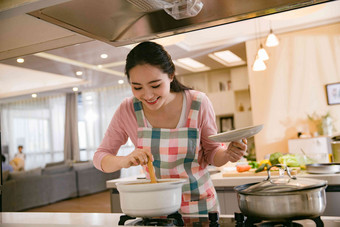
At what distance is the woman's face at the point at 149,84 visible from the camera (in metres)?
1.28

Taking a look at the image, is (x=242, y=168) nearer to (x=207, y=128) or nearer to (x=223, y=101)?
(x=207, y=128)

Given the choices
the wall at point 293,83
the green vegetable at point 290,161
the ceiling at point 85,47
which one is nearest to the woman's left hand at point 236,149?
the ceiling at point 85,47

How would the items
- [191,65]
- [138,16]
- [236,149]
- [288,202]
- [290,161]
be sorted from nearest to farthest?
[288,202]
[236,149]
[138,16]
[290,161]
[191,65]

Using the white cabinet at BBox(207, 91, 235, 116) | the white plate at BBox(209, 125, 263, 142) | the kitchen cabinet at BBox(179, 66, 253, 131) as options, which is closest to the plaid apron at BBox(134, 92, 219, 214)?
the white plate at BBox(209, 125, 263, 142)

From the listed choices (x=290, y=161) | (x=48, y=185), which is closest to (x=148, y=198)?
(x=290, y=161)

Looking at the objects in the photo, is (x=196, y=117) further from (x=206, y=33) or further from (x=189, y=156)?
(x=206, y=33)

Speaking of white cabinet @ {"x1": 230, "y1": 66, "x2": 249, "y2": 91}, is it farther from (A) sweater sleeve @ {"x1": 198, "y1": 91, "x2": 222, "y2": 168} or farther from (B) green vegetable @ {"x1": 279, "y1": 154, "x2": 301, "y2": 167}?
(A) sweater sleeve @ {"x1": 198, "y1": 91, "x2": 222, "y2": 168}

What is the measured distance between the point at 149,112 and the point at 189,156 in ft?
0.85

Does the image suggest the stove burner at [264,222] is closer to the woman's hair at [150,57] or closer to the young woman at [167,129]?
the young woman at [167,129]

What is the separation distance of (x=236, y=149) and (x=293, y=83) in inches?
187

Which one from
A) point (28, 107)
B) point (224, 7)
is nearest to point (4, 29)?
point (224, 7)

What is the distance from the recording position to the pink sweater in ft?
4.72

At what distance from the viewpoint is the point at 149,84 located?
4.21 ft

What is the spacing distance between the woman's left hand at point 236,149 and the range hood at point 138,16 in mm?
481
